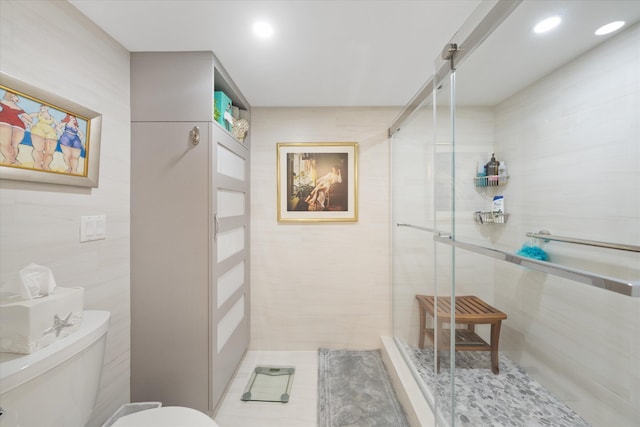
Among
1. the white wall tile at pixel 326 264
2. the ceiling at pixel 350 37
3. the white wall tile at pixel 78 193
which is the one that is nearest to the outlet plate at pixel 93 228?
the white wall tile at pixel 78 193

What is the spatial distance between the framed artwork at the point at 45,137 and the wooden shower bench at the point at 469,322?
1788mm

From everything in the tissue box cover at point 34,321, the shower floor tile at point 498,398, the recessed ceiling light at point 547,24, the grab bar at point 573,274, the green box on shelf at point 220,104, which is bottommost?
the shower floor tile at point 498,398

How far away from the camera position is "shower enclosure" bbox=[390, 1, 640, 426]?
0.63m

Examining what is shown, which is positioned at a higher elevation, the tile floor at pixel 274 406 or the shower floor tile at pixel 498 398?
the shower floor tile at pixel 498 398

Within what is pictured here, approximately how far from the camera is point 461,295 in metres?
1.15

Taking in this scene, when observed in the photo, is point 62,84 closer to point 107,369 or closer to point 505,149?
point 107,369

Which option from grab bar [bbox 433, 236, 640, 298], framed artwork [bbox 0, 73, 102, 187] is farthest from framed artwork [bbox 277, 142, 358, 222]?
grab bar [bbox 433, 236, 640, 298]

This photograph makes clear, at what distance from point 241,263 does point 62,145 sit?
4.21 feet

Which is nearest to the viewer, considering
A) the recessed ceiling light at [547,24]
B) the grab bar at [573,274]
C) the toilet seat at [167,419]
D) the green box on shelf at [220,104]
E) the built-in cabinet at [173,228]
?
the grab bar at [573,274]

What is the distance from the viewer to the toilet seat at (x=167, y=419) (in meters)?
1.04

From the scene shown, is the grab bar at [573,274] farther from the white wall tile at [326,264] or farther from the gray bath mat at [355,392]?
the white wall tile at [326,264]

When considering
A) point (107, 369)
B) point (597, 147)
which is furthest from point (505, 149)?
point (107, 369)

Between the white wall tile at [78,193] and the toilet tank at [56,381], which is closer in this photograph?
the toilet tank at [56,381]

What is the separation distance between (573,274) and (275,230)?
6.43 feet
